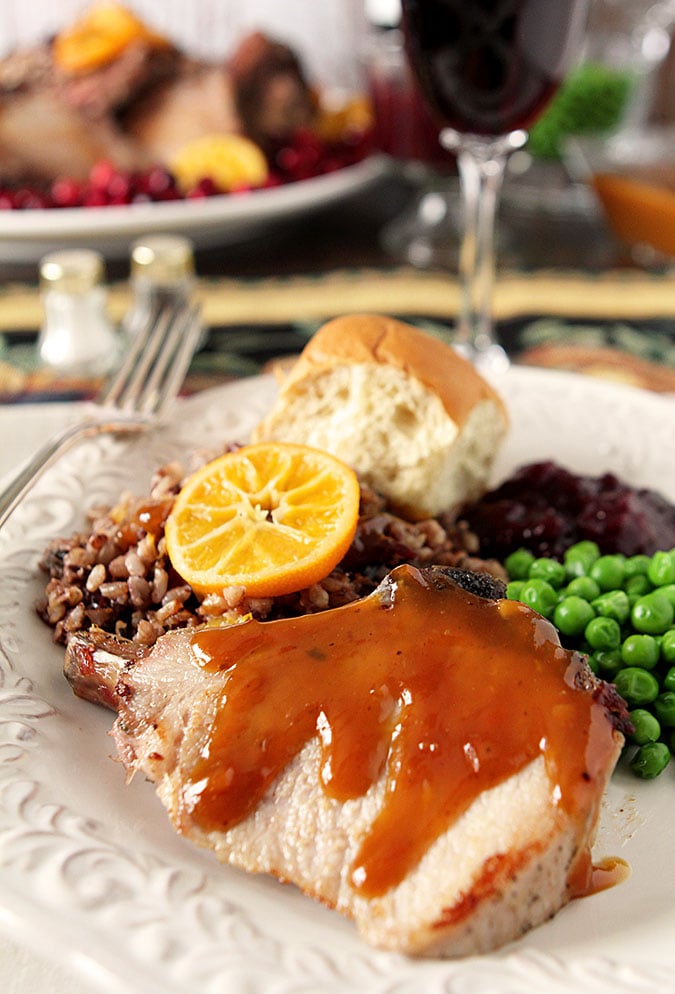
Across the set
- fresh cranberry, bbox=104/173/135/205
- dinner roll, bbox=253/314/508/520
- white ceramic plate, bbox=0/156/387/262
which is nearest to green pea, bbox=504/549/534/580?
dinner roll, bbox=253/314/508/520

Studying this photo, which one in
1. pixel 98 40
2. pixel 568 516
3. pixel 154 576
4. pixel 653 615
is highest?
pixel 98 40

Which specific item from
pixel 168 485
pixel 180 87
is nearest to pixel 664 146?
pixel 180 87

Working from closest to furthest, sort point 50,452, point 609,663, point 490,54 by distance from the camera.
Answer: point 609,663
point 50,452
point 490,54

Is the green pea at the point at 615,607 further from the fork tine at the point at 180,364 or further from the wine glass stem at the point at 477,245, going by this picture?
the wine glass stem at the point at 477,245

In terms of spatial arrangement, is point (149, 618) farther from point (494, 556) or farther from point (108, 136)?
point (108, 136)

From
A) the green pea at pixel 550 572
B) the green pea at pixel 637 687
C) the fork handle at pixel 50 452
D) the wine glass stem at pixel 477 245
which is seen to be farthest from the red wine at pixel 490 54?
the green pea at pixel 637 687

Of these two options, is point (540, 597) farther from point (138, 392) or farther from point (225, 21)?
point (225, 21)

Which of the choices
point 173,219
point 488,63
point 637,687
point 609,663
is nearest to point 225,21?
point 173,219
